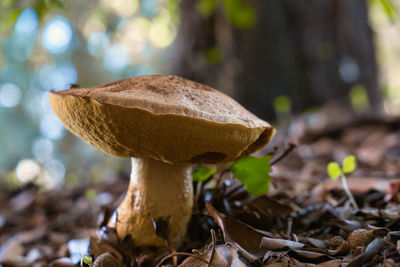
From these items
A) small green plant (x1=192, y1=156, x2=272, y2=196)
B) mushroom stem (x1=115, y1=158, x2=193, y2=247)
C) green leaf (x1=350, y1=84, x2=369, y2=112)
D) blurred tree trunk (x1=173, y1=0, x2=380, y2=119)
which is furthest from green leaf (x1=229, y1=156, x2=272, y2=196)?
green leaf (x1=350, y1=84, x2=369, y2=112)

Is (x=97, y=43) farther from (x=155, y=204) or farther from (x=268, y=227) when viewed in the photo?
(x=268, y=227)

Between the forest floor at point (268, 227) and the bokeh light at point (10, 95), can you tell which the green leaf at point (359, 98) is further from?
the bokeh light at point (10, 95)

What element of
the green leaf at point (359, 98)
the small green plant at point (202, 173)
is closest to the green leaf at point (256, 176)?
the small green plant at point (202, 173)

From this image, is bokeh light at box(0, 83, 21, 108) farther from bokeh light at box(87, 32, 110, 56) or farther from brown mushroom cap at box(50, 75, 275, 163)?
brown mushroom cap at box(50, 75, 275, 163)

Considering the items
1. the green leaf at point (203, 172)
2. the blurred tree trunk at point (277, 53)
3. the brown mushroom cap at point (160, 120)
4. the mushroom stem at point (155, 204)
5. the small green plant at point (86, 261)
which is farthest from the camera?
the blurred tree trunk at point (277, 53)

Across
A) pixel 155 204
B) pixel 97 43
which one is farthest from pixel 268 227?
pixel 97 43

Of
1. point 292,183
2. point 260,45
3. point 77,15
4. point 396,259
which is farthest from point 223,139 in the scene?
point 77,15

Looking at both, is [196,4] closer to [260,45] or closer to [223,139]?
[260,45]
